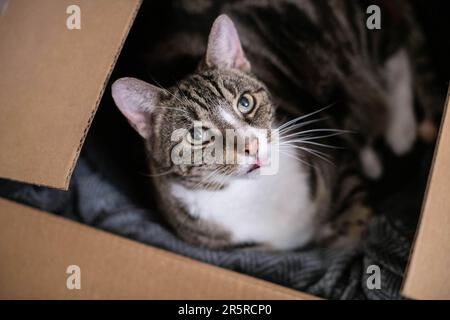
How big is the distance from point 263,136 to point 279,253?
552mm

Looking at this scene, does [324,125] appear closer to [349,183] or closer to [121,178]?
[349,183]

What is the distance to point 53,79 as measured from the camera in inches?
40.3

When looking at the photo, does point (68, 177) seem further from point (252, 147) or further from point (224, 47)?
point (224, 47)

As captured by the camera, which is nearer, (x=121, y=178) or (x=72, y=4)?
(x=72, y=4)

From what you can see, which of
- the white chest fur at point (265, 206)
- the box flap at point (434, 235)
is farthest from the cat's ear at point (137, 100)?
the box flap at point (434, 235)

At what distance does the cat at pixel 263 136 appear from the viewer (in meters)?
1.05

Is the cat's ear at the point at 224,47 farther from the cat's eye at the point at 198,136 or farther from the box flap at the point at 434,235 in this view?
the box flap at the point at 434,235

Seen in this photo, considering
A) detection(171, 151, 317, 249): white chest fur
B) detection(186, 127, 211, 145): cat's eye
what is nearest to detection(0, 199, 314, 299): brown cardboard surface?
detection(171, 151, 317, 249): white chest fur

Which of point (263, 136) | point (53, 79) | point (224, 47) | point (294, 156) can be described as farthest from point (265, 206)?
point (53, 79)

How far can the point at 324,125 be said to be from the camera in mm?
1442

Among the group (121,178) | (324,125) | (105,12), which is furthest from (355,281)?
(105,12)

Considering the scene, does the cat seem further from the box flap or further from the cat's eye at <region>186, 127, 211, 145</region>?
the box flap

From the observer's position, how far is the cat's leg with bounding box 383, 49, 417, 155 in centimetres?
164
